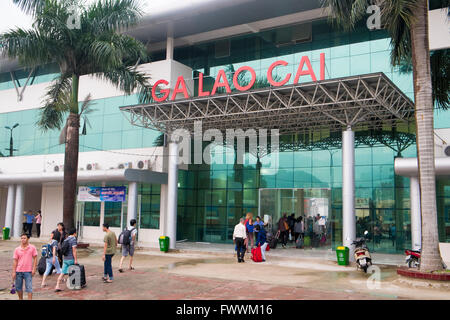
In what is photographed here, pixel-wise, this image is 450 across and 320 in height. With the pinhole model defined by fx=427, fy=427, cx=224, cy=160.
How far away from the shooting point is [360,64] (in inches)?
874

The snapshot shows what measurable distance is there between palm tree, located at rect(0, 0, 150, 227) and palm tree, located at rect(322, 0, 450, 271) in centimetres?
1003

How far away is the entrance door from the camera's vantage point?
22286 millimetres

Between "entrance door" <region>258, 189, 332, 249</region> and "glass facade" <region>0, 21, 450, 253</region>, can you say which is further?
"entrance door" <region>258, 189, 332, 249</region>

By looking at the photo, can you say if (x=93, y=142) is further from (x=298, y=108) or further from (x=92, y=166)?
(x=298, y=108)

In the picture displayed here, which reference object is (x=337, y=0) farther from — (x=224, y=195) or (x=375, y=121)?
(x=224, y=195)

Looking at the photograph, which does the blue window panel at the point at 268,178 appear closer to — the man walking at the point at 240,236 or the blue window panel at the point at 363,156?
the blue window panel at the point at 363,156

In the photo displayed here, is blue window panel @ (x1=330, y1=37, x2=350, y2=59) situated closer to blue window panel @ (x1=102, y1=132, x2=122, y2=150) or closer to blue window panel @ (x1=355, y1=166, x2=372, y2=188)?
blue window panel @ (x1=355, y1=166, x2=372, y2=188)

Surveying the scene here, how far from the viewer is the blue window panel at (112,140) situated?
26891mm

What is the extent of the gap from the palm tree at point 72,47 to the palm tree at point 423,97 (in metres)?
10.0

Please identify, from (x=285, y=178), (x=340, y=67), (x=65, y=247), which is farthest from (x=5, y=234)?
(x=340, y=67)

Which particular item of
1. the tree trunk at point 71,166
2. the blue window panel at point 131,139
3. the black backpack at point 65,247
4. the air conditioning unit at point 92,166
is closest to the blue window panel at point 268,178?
the blue window panel at point 131,139

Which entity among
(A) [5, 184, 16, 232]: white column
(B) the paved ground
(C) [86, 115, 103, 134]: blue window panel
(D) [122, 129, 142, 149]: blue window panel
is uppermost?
(C) [86, 115, 103, 134]: blue window panel

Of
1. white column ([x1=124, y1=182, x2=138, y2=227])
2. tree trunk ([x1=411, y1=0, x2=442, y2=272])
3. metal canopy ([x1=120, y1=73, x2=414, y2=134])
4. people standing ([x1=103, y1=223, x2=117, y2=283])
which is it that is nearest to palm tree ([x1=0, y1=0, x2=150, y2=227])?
metal canopy ([x1=120, y1=73, x2=414, y2=134])
